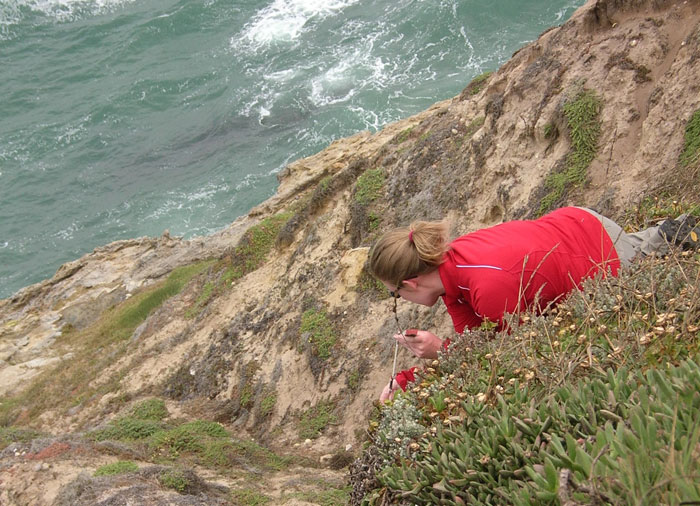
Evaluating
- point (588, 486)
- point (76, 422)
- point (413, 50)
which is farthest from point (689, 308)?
point (413, 50)

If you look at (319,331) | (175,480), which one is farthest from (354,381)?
(175,480)

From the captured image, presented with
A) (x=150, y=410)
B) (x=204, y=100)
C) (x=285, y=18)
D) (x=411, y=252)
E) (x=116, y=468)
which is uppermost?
(x=285, y=18)

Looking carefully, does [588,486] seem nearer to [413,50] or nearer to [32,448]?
[32,448]

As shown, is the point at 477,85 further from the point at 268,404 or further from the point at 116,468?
the point at 116,468

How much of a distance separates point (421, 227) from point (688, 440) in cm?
216

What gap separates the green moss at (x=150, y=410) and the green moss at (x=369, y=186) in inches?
192

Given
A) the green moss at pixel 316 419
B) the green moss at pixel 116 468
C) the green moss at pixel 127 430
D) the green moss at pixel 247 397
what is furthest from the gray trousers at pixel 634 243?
the green moss at pixel 127 430

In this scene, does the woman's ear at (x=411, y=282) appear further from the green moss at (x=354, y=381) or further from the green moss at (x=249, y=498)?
the green moss at (x=354, y=381)

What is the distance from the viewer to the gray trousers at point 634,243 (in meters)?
4.11

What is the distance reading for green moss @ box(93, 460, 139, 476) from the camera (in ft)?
17.8

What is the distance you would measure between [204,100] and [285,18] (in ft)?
25.1

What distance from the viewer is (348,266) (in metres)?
9.12

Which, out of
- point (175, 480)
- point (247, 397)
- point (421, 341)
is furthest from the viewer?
point (247, 397)

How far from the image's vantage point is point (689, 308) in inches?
117
